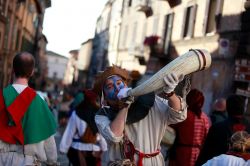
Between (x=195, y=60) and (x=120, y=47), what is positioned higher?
(x=120, y=47)

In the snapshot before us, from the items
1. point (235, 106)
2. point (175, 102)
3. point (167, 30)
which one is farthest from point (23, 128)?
point (167, 30)

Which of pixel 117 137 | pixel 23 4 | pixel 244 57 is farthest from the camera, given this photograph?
pixel 23 4

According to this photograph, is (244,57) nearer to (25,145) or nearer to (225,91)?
(225,91)

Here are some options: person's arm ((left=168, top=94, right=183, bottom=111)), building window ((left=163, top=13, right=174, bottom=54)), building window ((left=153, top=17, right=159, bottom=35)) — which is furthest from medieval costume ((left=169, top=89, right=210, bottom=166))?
building window ((left=153, top=17, right=159, bottom=35))

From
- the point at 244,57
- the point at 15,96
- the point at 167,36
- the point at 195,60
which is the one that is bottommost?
the point at 15,96

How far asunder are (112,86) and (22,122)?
0.99 metres

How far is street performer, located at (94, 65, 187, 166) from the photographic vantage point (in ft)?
13.9

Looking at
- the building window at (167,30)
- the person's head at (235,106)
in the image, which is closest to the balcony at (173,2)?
the building window at (167,30)

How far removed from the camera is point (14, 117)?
4797mm

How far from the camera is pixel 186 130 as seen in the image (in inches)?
A: 266

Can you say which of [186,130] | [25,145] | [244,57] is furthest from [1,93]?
[244,57]

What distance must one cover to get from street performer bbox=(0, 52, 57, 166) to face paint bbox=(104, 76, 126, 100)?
32.7 inches

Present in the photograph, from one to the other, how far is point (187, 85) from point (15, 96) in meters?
1.58

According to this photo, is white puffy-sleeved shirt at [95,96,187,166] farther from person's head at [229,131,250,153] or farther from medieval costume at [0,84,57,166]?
medieval costume at [0,84,57,166]
